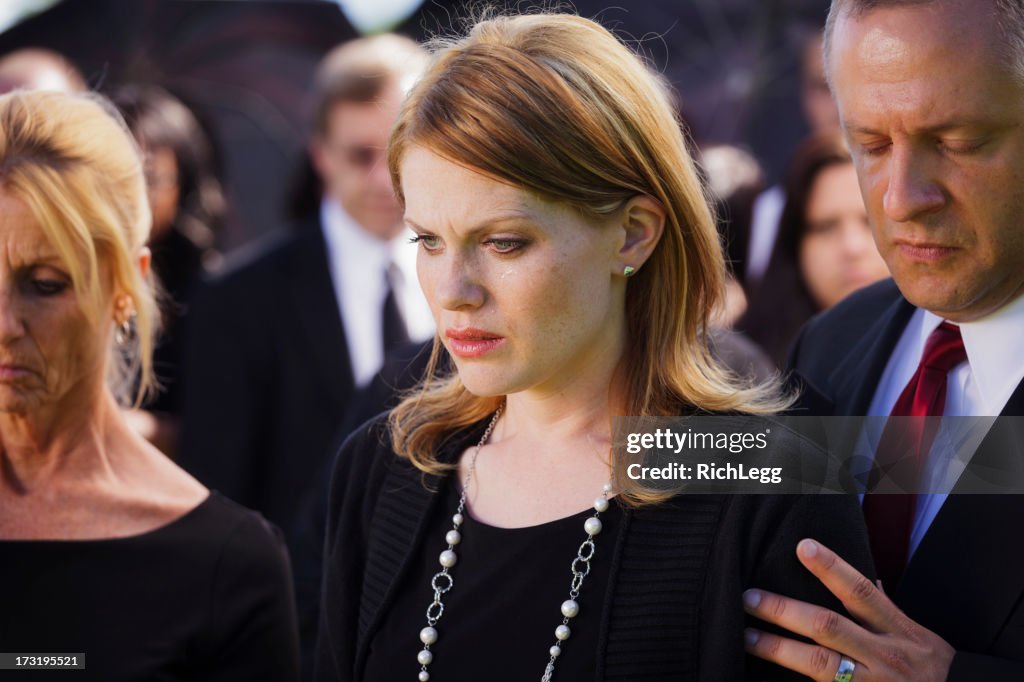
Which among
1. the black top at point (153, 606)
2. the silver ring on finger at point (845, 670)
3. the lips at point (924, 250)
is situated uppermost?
the lips at point (924, 250)

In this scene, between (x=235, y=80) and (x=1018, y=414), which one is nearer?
(x=1018, y=414)

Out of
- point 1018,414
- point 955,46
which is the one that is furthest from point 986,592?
point 955,46

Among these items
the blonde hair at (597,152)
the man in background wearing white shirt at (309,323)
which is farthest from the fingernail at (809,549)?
the man in background wearing white shirt at (309,323)

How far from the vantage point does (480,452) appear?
253cm

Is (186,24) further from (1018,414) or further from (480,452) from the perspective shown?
(1018,414)

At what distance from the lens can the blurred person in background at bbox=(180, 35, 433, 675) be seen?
15.4 feet

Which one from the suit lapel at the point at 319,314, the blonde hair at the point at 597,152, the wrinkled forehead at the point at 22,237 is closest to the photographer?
the blonde hair at the point at 597,152

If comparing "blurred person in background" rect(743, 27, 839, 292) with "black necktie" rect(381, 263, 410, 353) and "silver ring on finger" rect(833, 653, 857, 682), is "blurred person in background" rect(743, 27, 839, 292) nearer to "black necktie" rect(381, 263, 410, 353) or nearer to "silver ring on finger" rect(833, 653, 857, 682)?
"black necktie" rect(381, 263, 410, 353)

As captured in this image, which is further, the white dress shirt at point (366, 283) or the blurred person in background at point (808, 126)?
the blurred person in background at point (808, 126)

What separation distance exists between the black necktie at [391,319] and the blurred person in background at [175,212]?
32.7 inches

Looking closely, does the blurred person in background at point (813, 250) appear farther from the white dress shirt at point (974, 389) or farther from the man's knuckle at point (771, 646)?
the man's knuckle at point (771, 646)

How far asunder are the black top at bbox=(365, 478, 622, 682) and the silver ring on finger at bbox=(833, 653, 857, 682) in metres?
0.40

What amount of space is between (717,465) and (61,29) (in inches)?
221

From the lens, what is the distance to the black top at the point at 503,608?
7.22 ft
